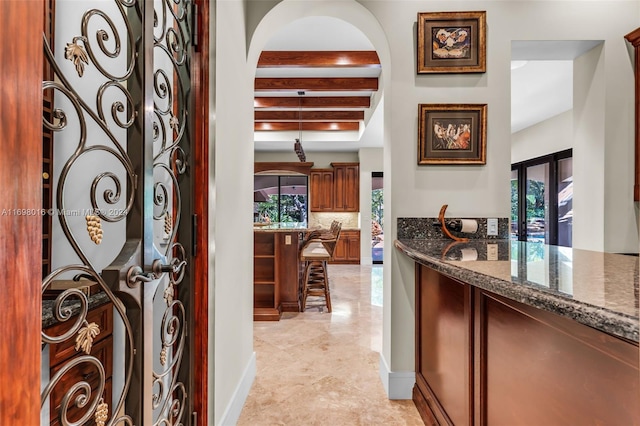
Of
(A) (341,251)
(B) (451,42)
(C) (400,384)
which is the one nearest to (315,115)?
(A) (341,251)

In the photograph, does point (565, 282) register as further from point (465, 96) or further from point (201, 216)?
point (465, 96)

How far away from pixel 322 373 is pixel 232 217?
4.63 feet

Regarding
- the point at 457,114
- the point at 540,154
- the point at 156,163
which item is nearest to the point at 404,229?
the point at 457,114

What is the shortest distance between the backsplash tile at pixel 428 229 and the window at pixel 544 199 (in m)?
3.95

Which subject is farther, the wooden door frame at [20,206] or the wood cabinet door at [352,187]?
the wood cabinet door at [352,187]

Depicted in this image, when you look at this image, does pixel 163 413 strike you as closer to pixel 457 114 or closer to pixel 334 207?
pixel 457 114

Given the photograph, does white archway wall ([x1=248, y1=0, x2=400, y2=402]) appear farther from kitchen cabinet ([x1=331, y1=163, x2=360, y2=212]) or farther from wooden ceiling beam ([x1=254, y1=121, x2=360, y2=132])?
kitchen cabinet ([x1=331, y1=163, x2=360, y2=212])

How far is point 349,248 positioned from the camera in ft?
24.6

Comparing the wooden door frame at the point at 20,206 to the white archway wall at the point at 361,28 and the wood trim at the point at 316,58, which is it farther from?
the wood trim at the point at 316,58

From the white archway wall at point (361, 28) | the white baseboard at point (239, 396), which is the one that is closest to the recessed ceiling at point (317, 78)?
the white archway wall at point (361, 28)

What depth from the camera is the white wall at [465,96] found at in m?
2.07

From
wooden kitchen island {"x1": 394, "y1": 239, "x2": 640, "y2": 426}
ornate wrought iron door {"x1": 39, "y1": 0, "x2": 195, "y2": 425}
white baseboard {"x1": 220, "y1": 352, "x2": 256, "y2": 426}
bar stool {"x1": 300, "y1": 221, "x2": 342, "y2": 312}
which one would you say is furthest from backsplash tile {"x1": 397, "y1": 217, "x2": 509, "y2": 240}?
bar stool {"x1": 300, "y1": 221, "x2": 342, "y2": 312}

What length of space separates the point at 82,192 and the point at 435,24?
2213mm

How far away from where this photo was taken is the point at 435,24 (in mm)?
2068
